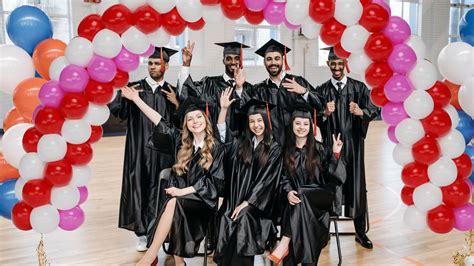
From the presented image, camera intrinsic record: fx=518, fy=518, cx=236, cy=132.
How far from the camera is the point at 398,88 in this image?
3344mm

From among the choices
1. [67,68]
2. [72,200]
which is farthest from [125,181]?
[67,68]

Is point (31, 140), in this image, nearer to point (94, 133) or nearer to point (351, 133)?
point (94, 133)

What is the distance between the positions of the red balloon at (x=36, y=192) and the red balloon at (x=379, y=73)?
2.31 m

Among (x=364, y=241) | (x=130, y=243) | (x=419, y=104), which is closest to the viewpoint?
(x=419, y=104)

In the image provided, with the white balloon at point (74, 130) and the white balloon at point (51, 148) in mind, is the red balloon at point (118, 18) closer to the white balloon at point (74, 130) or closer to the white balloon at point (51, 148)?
the white balloon at point (74, 130)

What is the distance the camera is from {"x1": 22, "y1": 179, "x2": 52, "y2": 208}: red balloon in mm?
3496

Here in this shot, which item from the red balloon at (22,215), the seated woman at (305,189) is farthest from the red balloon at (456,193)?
the red balloon at (22,215)

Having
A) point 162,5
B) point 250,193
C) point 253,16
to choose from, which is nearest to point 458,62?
point 253,16

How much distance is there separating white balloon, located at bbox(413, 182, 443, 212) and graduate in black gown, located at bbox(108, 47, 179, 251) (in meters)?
2.15

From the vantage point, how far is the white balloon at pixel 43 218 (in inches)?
139

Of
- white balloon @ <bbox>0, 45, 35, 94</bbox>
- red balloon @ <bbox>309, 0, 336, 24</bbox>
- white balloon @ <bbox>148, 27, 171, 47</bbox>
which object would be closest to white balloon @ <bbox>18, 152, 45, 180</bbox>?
white balloon @ <bbox>0, 45, 35, 94</bbox>

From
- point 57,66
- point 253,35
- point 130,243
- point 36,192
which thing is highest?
point 253,35

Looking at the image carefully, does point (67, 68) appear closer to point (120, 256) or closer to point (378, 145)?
point (120, 256)

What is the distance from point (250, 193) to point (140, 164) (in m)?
1.19
